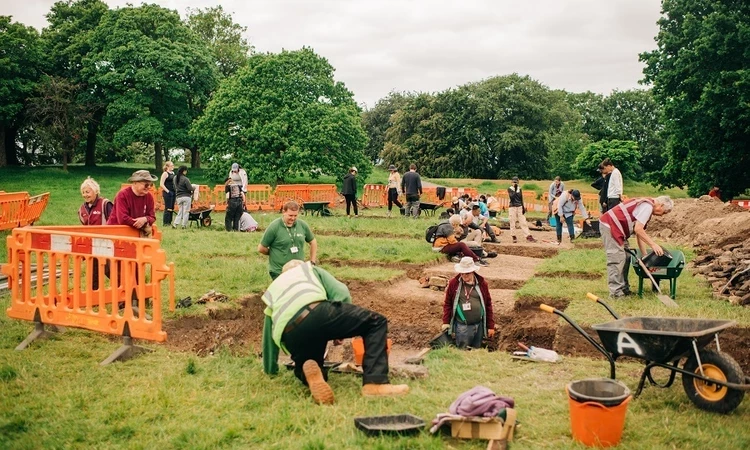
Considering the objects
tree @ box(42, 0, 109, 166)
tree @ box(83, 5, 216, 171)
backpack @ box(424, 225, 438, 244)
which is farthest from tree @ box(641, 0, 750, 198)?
tree @ box(42, 0, 109, 166)

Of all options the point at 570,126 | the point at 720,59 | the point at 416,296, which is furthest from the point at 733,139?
the point at 570,126

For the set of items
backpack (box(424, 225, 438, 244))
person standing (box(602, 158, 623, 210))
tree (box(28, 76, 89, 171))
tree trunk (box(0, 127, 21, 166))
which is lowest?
backpack (box(424, 225, 438, 244))

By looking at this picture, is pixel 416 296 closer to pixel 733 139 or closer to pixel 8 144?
pixel 733 139

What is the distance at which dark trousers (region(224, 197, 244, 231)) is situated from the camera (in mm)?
19688

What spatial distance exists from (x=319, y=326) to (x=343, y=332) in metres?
0.24

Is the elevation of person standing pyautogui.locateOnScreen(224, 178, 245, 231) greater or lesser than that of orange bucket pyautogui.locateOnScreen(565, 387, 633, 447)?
greater

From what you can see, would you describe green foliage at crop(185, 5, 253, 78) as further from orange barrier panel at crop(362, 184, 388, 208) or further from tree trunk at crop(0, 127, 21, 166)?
orange barrier panel at crop(362, 184, 388, 208)

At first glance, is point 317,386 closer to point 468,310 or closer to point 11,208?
point 468,310

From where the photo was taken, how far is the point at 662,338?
5570 millimetres

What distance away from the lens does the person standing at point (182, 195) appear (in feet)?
63.7

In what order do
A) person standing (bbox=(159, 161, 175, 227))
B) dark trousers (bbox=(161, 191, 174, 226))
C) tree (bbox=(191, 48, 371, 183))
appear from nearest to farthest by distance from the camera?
person standing (bbox=(159, 161, 175, 227))
dark trousers (bbox=(161, 191, 174, 226))
tree (bbox=(191, 48, 371, 183))

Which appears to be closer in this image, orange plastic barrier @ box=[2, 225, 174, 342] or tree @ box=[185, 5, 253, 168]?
orange plastic barrier @ box=[2, 225, 174, 342]

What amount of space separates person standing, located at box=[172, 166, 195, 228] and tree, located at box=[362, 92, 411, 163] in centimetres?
6123

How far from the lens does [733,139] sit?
29.3m
